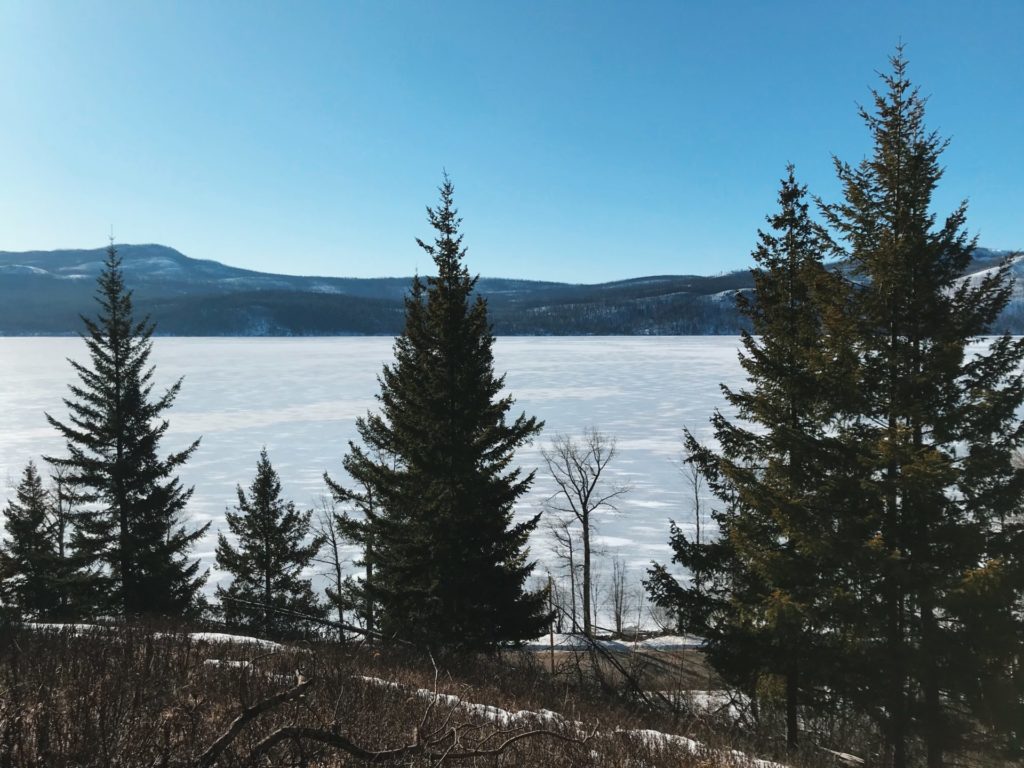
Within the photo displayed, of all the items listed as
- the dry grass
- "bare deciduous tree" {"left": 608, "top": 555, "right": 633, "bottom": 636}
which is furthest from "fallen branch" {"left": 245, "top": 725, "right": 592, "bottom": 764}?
"bare deciduous tree" {"left": 608, "top": 555, "right": 633, "bottom": 636}

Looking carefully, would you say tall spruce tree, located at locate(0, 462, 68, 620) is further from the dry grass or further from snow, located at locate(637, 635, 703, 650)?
snow, located at locate(637, 635, 703, 650)

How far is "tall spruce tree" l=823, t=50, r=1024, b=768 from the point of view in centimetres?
929

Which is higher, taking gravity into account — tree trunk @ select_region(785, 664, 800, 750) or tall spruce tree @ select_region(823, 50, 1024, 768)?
tall spruce tree @ select_region(823, 50, 1024, 768)

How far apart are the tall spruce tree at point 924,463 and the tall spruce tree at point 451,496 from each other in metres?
7.59

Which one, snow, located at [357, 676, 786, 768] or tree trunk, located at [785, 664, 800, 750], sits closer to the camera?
snow, located at [357, 676, 786, 768]

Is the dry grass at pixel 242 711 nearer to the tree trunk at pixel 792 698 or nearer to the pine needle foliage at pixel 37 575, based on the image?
the tree trunk at pixel 792 698

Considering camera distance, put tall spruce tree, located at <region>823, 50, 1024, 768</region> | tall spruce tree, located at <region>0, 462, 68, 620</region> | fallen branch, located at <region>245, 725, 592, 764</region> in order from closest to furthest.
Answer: fallen branch, located at <region>245, 725, 592, 764</region>, tall spruce tree, located at <region>823, 50, 1024, 768</region>, tall spruce tree, located at <region>0, 462, 68, 620</region>

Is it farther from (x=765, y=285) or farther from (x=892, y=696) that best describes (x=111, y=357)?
(x=892, y=696)

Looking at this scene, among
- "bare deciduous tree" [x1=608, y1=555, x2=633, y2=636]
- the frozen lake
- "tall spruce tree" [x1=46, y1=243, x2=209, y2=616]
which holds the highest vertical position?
"tall spruce tree" [x1=46, y1=243, x2=209, y2=616]

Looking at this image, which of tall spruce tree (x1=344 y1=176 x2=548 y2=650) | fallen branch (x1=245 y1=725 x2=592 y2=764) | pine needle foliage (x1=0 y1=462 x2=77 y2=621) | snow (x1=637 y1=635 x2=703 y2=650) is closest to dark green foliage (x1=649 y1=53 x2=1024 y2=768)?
tall spruce tree (x1=344 y1=176 x2=548 y2=650)

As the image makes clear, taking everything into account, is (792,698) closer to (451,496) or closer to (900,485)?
(900,485)

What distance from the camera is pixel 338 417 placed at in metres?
72.8

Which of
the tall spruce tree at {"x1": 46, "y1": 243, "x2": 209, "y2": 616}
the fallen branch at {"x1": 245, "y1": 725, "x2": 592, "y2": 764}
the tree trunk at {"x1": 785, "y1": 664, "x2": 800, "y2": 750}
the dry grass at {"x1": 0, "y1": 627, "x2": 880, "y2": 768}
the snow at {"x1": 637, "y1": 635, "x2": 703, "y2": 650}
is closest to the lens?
the fallen branch at {"x1": 245, "y1": 725, "x2": 592, "y2": 764}

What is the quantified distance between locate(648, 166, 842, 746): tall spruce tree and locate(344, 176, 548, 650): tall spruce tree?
4.05 m
